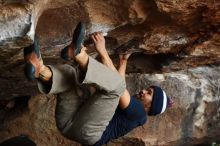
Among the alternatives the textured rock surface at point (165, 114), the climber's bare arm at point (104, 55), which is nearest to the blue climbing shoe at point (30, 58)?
the climber's bare arm at point (104, 55)

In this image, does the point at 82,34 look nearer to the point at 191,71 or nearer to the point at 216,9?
the point at 216,9

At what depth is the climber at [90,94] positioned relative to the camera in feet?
10.4

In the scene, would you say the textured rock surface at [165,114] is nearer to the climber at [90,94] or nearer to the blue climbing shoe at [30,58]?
the climber at [90,94]

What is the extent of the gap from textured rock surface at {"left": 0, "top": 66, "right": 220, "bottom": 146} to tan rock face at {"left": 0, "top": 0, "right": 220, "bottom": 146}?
0.5 inches

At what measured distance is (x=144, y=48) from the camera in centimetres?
441

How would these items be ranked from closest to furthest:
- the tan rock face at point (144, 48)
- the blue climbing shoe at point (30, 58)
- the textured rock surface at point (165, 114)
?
the blue climbing shoe at point (30, 58) < the tan rock face at point (144, 48) < the textured rock surface at point (165, 114)

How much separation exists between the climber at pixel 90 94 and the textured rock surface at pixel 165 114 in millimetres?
1208

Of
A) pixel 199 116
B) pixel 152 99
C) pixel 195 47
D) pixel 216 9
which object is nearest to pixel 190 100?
pixel 199 116

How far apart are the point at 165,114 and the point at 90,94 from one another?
207cm

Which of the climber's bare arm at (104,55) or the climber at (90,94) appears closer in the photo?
the climber at (90,94)

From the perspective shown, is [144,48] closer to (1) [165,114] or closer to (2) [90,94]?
(2) [90,94]

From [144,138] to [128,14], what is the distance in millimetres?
2149

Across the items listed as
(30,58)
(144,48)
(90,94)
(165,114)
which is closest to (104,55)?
(90,94)

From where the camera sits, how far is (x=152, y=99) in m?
3.98
